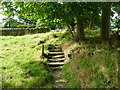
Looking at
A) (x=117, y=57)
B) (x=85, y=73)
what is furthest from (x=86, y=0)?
(x=85, y=73)

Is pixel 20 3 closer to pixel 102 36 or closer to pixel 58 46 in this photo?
pixel 58 46

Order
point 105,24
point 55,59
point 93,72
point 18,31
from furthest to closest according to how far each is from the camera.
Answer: point 18,31 < point 105,24 < point 55,59 < point 93,72

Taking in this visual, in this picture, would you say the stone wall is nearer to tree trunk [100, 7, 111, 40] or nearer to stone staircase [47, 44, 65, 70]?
stone staircase [47, 44, 65, 70]

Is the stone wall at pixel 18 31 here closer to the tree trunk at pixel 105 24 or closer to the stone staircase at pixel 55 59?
the stone staircase at pixel 55 59

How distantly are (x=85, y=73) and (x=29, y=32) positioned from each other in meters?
20.3

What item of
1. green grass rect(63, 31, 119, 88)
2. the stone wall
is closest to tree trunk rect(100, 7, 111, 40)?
green grass rect(63, 31, 119, 88)

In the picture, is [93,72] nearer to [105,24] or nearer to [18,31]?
[105,24]

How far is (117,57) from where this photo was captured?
852 centimetres

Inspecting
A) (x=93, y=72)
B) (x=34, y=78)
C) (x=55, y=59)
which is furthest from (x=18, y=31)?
(x=93, y=72)

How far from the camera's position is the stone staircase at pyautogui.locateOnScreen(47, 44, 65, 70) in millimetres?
11398

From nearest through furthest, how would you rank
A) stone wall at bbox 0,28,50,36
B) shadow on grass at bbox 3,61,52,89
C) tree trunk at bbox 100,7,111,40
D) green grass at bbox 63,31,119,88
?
green grass at bbox 63,31,119,88 → shadow on grass at bbox 3,61,52,89 → tree trunk at bbox 100,7,111,40 → stone wall at bbox 0,28,50,36

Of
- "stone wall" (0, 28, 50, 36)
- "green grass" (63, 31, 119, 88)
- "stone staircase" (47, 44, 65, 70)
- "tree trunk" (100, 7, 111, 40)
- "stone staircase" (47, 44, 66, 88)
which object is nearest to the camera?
"green grass" (63, 31, 119, 88)

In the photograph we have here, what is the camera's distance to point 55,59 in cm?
1259

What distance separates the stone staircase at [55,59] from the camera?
11.4 m
